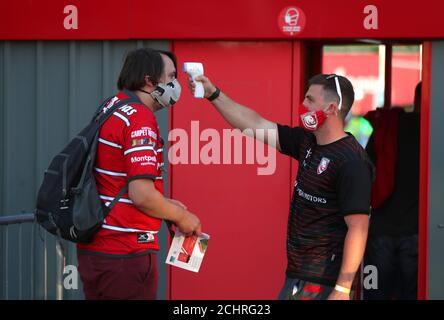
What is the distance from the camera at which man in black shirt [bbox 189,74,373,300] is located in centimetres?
439

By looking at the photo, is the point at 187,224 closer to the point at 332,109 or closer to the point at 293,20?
the point at 332,109

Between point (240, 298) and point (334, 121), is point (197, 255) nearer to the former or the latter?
point (334, 121)

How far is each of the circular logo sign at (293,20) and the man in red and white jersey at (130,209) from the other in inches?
87.5

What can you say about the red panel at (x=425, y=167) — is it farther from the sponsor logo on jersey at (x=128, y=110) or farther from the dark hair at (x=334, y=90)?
the sponsor logo on jersey at (x=128, y=110)

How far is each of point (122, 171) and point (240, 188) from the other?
7.99ft

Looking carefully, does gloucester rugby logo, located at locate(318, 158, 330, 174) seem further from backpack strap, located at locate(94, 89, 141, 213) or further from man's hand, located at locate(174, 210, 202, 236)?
backpack strap, located at locate(94, 89, 141, 213)

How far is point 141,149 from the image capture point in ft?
13.7

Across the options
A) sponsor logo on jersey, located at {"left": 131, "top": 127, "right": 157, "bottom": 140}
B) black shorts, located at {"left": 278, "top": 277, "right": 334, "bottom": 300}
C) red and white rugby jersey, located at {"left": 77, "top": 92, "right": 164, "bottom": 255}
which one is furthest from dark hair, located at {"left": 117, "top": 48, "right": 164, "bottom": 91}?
black shorts, located at {"left": 278, "top": 277, "right": 334, "bottom": 300}

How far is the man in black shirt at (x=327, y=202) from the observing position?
14.4 ft

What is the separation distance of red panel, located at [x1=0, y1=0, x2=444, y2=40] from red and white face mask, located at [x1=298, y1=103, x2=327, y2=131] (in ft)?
6.06

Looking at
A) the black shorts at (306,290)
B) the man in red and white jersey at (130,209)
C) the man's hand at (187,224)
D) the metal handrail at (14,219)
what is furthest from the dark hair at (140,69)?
the metal handrail at (14,219)

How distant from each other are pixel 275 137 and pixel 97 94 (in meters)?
2.09

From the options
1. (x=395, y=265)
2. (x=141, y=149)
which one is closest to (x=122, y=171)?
(x=141, y=149)

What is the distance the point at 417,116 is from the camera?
23.9 ft
